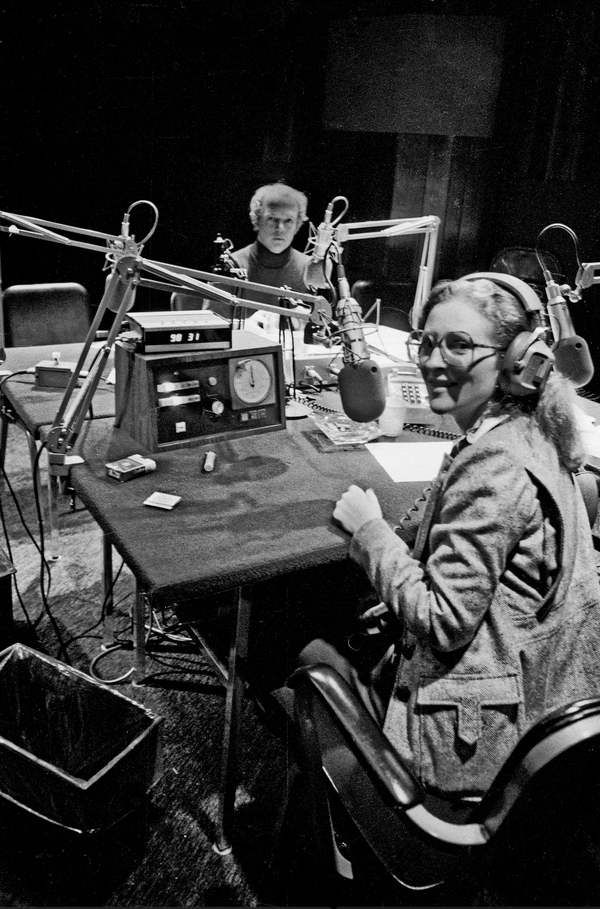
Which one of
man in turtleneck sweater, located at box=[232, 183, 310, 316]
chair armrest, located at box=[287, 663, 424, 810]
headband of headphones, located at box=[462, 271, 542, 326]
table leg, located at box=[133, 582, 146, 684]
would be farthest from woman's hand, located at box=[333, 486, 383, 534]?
man in turtleneck sweater, located at box=[232, 183, 310, 316]

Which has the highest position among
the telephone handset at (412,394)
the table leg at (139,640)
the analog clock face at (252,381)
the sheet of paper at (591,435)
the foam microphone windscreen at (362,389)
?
the foam microphone windscreen at (362,389)

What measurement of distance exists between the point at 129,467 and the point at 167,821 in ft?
3.01

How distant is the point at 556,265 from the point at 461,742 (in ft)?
10.2

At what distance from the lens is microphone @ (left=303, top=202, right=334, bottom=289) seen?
2.13 metres

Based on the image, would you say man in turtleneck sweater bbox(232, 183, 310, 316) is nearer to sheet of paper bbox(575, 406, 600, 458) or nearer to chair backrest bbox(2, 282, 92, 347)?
chair backrest bbox(2, 282, 92, 347)

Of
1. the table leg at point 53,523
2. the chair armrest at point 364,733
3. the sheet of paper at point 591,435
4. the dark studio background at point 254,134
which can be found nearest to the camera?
the chair armrest at point 364,733

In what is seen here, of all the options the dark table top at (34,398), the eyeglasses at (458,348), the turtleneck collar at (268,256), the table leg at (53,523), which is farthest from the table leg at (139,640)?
the turtleneck collar at (268,256)

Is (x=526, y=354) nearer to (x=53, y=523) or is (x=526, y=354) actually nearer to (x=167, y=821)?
(x=167, y=821)

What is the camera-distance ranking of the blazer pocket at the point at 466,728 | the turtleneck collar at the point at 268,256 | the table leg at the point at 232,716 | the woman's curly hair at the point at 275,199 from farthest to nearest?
the turtleneck collar at the point at 268,256 → the woman's curly hair at the point at 275,199 → the table leg at the point at 232,716 → the blazer pocket at the point at 466,728

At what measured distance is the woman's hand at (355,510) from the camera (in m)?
1.45

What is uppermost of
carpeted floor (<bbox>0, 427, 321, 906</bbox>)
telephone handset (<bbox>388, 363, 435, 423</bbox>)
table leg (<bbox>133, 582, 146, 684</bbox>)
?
telephone handset (<bbox>388, 363, 435, 423</bbox>)

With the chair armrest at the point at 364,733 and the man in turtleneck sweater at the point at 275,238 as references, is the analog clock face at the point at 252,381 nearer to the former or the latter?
the chair armrest at the point at 364,733

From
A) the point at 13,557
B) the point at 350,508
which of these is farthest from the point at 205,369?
the point at 13,557

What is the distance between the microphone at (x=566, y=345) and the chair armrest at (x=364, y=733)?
117 cm
